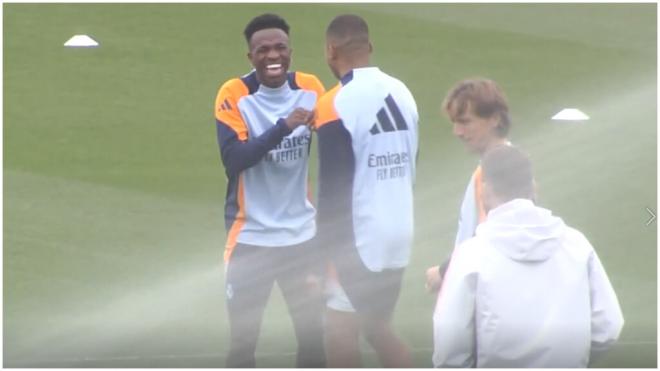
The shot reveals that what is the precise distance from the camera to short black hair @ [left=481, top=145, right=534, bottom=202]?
477cm

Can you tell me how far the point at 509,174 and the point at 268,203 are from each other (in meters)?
1.58

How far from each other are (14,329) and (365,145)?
2.76 metres

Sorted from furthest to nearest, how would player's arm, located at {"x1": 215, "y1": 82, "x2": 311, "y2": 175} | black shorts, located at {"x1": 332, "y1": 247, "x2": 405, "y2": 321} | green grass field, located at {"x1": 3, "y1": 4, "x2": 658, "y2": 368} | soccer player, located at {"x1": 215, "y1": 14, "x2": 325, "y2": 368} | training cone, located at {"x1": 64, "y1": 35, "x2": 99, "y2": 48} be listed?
training cone, located at {"x1": 64, "y1": 35, "x2": 99, "y2": 48} → green grass field, located at {"x1": 3, "y1": 4, "x2": 658, "y2": 368} → soccer player, located at {"x1": 215, "y1": 14, "x2": 325, "y2": 368} → player's arm, located at {"x1": 215, "y1": 82, "x2": 311, "y2": 175} → black shorts, located at {"x1": 332, "y1": 247, "x2": 405, "y2": 321}

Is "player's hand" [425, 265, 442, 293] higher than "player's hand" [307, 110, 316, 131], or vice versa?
"player's hand" [307, 110, 316, 131]

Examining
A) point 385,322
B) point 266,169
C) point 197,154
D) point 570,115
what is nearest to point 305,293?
point 385,322

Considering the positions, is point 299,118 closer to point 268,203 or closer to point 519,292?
point 268,203

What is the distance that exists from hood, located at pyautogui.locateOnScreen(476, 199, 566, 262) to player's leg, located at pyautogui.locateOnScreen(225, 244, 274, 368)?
5.18ft

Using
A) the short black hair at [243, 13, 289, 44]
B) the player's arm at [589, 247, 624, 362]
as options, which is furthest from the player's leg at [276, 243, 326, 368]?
the player's arm at [589, 247, 624, 362]

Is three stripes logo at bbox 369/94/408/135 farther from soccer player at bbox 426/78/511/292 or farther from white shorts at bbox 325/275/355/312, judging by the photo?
→ white shorts at bbox 325/275/355/312

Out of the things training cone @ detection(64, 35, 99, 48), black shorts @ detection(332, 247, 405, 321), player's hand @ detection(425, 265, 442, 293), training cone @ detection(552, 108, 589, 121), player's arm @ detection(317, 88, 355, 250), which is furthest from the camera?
training cone @ detection(64, 35, 99, 48)

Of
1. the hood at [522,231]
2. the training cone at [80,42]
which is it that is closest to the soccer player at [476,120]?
the hood at [522,231]

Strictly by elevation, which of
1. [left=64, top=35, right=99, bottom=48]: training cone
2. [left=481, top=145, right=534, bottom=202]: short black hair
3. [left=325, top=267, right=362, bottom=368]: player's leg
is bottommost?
[left=325, top=267, right=362, bottom=368]: player's leg

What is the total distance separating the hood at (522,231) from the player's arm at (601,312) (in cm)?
14

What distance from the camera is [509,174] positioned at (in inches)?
188
